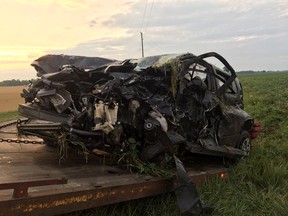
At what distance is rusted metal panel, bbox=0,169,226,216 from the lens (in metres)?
3.33

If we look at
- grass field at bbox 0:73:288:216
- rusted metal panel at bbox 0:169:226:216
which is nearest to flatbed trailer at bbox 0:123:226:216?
rusted metal panel at bbox 0:169:226:216

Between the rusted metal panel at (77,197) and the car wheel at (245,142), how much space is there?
9.64ft

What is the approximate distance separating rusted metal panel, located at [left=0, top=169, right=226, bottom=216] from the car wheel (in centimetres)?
294

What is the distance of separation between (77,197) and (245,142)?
4.59 m

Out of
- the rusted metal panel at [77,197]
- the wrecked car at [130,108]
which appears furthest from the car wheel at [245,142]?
the rusted metal panel at [77,197]

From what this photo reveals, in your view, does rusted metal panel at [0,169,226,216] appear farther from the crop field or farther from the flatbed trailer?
the crop field

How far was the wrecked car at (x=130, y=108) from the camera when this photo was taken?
195 inches

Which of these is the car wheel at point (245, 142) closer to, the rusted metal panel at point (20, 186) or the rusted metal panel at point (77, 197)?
the rusted metal panel at point (77, 197)

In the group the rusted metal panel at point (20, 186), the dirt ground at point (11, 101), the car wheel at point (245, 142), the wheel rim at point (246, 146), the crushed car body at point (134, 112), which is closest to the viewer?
the rusted metal panel at point (20, 186)

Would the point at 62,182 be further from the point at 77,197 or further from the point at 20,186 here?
the point at 20,186

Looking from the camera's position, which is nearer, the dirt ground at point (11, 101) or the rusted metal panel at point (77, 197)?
the rusted metal panel at point (77, 197)

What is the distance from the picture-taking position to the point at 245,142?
25.0 feet

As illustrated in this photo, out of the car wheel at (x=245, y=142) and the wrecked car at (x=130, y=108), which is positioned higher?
the wrecked car at (x=130, y=108)

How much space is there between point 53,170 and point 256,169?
136 inches
